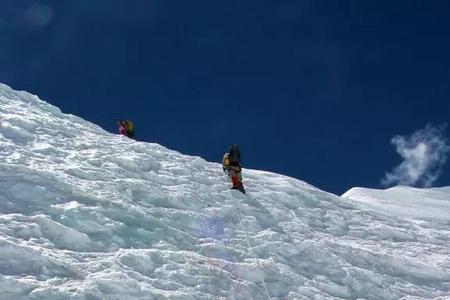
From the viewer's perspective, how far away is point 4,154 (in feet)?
53.3

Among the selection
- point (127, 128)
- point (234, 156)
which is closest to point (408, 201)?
point (234, 156)

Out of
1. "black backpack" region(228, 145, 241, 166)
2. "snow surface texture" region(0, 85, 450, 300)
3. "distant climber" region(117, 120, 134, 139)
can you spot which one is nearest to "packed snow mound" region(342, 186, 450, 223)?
"snow surface texture" region(0, 85, 450, 300)

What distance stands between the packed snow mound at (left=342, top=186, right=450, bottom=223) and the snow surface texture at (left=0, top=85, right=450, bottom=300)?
35 cm

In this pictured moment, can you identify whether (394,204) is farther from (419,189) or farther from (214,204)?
(214,204)

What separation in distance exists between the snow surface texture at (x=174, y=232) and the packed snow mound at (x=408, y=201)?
347mm

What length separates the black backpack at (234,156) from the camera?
19.9 metres

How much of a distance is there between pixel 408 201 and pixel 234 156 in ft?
26.9

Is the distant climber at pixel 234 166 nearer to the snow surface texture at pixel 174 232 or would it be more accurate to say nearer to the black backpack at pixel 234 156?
the black backpack at pixel 234 156

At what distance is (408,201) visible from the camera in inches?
984

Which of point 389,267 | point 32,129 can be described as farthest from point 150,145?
point 389,267

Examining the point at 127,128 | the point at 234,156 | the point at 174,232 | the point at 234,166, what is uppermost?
the point at 127,128

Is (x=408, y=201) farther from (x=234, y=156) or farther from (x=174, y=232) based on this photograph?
(x=174, y=232)

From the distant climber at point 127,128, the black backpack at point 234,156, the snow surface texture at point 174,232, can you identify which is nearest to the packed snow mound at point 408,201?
the snow surface texture at point 174,232

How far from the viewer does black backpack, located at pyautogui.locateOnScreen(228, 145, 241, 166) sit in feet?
65.2
